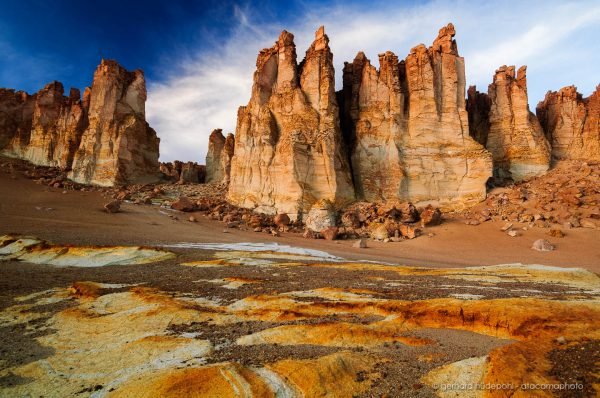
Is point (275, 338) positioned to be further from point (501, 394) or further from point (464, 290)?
point (464, 290)

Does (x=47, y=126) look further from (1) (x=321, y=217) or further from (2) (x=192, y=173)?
(1) (x=321, y=217)

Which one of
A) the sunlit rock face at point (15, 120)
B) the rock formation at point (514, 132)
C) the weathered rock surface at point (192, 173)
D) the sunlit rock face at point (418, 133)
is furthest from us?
the weathered rock surface at point (192, 173)

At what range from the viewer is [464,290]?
8.54 metres

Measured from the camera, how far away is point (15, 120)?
2136 inches

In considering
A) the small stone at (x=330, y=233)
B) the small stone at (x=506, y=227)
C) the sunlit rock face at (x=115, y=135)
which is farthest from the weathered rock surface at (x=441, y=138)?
the sunlit rock face at (x=115, y=135)

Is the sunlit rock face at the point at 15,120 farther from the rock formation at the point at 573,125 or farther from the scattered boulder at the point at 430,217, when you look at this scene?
the rock formation at the point at 573,125

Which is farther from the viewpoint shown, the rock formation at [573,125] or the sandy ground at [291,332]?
the rock formation at [573,125]

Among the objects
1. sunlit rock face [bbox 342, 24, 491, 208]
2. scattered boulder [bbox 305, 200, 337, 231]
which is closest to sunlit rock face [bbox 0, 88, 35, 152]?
scattered boulder [bbox 305, 200, 337, 231]

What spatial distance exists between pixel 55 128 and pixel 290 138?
40069 mm

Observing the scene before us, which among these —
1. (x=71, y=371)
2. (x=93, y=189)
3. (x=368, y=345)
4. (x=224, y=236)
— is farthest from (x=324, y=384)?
(x=93, y=189)

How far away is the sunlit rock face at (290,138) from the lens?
1230 inches

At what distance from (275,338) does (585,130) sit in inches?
1852


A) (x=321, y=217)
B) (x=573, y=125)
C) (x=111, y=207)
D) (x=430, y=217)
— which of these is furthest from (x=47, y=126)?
(x=573, y=125)

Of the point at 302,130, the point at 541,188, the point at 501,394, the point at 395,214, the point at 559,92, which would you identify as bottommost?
the point at 501,394
